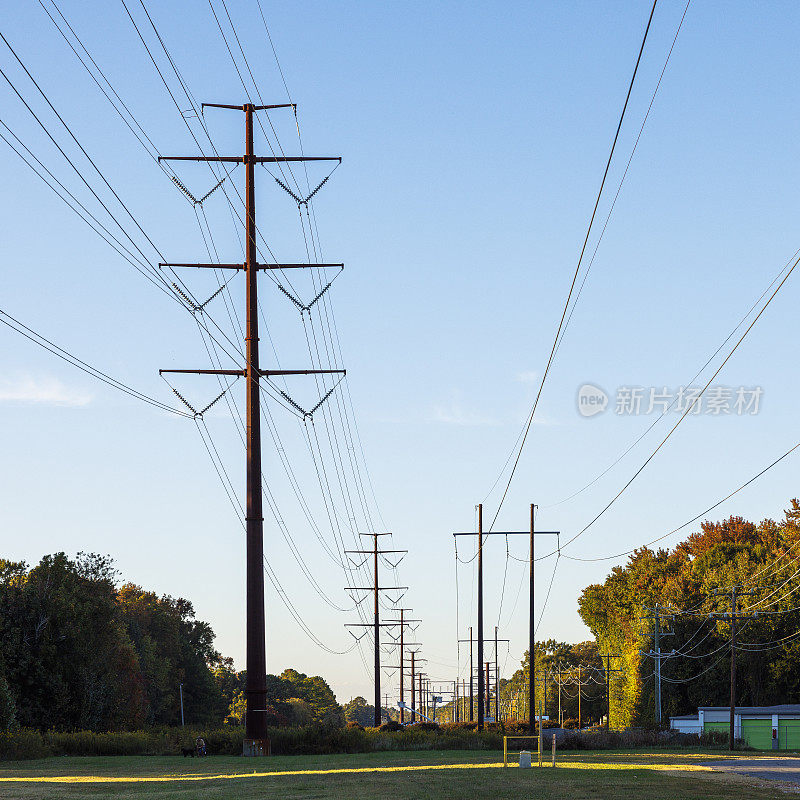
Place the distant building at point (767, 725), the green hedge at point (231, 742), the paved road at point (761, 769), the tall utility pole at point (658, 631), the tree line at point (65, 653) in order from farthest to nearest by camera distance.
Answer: the tall utility pole at point (658, 631), the distant building at point (767, 725), the tree line at point (65, 653), the green hedge at point (231, 742), the paved road at point (761, 769)

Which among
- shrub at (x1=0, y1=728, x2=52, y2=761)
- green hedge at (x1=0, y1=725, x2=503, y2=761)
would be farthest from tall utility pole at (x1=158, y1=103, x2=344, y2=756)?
shrub at (x1=0, y1=728, x2=52, y2=761)

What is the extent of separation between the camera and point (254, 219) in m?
38.7

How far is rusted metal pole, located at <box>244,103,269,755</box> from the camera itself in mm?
34656

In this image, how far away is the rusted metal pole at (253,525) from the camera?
34656mm

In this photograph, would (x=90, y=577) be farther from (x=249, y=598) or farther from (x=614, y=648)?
(x=614, y=648)

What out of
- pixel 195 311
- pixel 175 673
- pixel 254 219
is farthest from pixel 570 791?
pixel 175 673

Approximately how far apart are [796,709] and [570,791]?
6918cm

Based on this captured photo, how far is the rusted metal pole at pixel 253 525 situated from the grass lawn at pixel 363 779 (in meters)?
1.64

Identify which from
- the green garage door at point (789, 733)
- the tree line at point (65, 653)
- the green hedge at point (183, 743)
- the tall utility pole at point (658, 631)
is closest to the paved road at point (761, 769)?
the green hedge at point (183, 743)

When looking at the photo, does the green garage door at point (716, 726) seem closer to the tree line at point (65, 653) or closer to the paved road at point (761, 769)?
the tree line at point (65, 653)

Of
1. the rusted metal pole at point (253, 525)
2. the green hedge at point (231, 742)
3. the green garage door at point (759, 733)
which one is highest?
the rusted metal pole at point (253, 525)

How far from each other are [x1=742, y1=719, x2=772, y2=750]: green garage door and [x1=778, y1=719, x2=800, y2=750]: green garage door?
1228mm

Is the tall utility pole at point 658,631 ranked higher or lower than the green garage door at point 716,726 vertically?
higher

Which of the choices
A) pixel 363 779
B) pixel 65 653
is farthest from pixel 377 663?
pixel 363 779
